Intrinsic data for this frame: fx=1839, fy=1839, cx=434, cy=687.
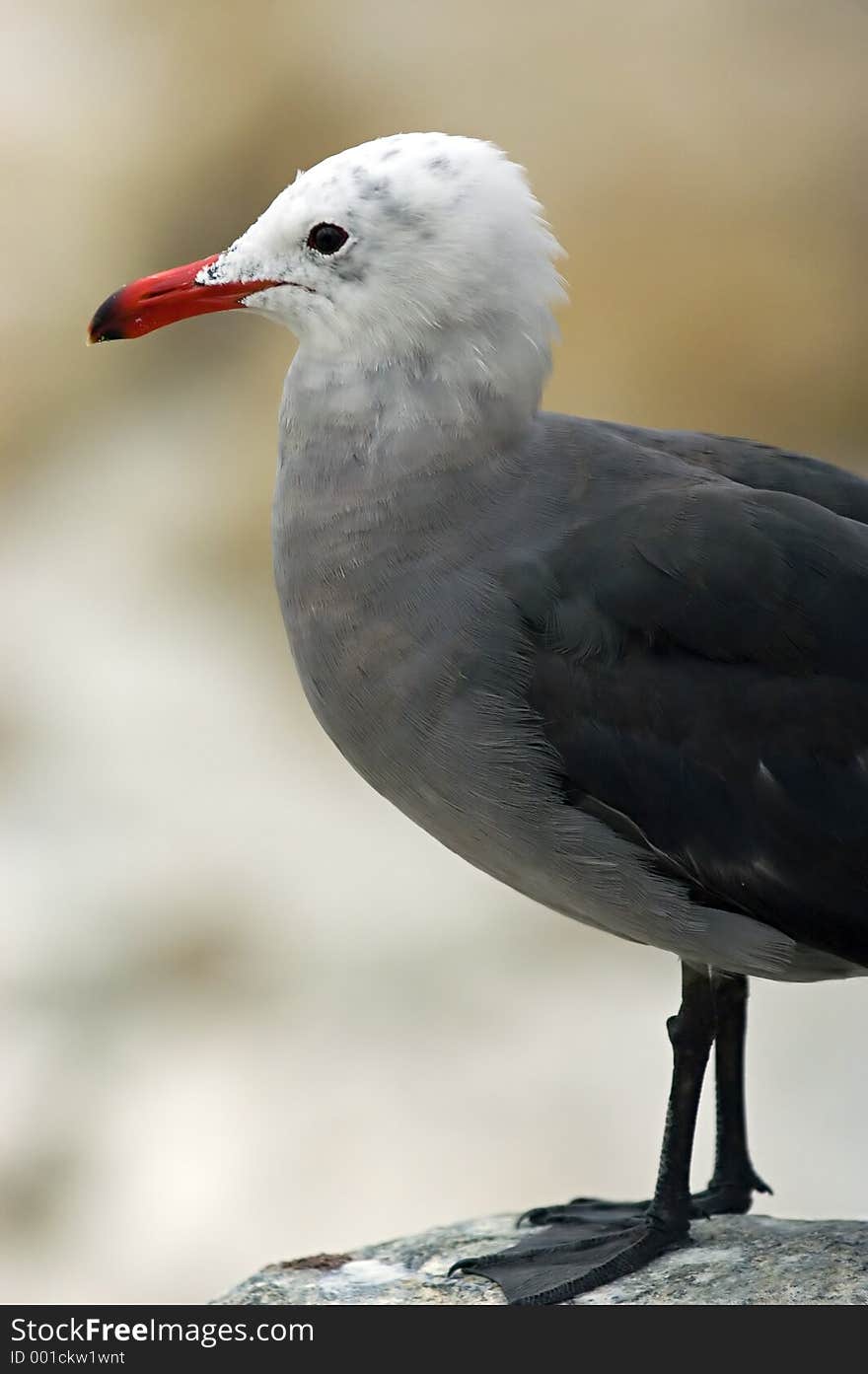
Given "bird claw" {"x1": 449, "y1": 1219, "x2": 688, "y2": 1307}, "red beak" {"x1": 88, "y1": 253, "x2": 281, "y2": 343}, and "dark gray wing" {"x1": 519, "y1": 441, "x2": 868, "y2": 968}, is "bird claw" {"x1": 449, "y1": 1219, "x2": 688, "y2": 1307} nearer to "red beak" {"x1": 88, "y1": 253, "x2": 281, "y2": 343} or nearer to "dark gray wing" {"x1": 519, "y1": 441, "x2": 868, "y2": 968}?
"dark gray wing" {"x1": 519, "y1": 441, "x2": 868, "y2": 968}

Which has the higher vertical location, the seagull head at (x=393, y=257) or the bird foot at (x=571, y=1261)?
the seagull head at (x=393, y=257)

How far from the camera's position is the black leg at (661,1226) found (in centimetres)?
268

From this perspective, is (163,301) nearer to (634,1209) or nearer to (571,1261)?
(571,1261)

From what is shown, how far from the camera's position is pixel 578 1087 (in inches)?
203

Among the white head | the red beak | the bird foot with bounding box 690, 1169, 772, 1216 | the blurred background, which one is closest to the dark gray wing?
the white head

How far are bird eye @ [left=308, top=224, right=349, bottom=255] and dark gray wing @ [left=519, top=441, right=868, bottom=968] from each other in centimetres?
51

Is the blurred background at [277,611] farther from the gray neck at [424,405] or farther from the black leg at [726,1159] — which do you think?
the gray neck at [424,405]

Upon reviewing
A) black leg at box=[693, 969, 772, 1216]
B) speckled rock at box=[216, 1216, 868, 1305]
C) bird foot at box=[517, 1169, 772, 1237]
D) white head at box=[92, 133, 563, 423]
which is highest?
white head at box=[92, 133, 563, 423]

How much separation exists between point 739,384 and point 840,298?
53 cm

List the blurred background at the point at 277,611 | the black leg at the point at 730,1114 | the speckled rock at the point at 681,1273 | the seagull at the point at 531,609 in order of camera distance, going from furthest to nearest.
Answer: the blurred background at the point at 277,611, the black leg at the point at 730,1114, the speckled rock at the point at 681,1273, the seagull at the point at 531,609

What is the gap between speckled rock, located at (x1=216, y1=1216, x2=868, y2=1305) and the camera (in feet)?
8.50

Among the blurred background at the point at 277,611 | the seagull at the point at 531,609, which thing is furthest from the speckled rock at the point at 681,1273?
the blurred background at the point at 277,611

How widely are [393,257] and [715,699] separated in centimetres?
74
